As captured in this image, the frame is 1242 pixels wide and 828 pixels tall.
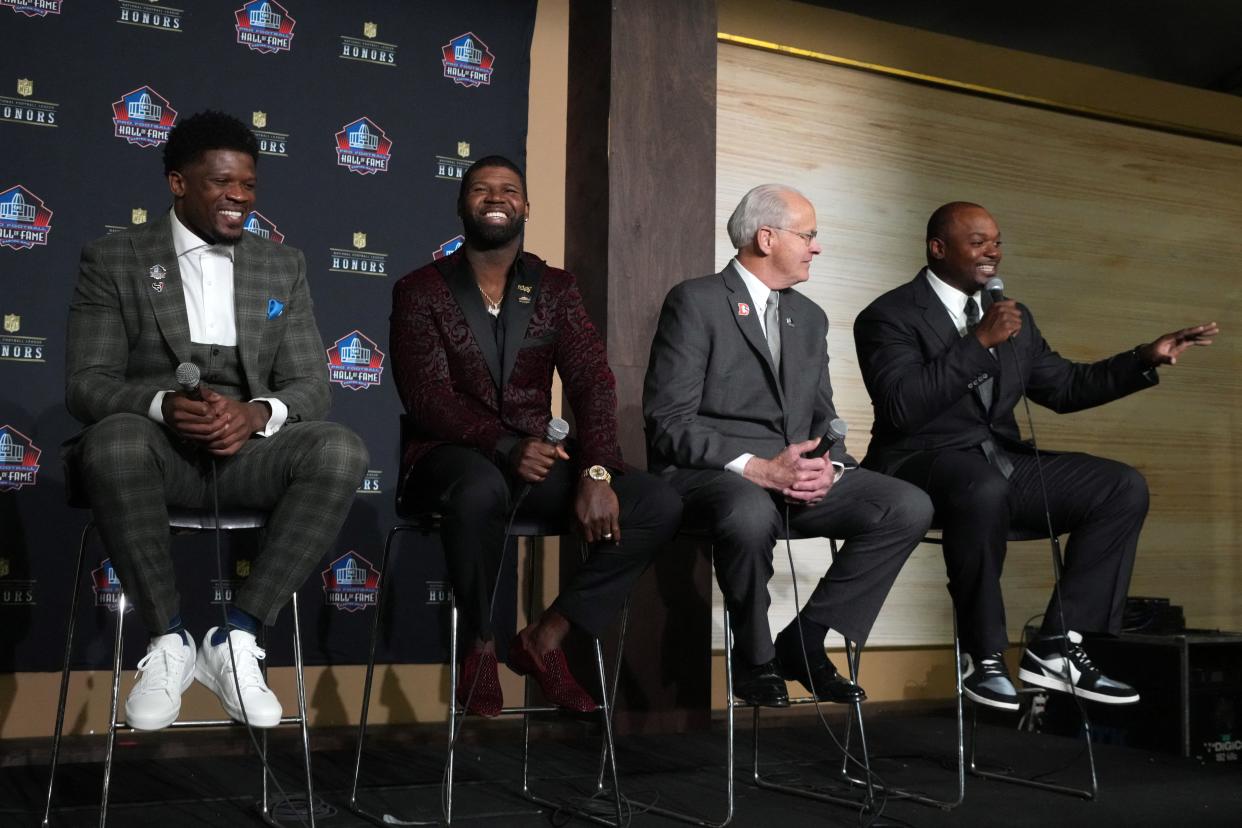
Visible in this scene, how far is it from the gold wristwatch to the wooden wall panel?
6.07 feet

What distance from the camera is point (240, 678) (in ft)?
7.89

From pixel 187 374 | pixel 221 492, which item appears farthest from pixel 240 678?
pixel 187 374

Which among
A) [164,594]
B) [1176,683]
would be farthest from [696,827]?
[1176,683]

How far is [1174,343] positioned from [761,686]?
4.82 feet

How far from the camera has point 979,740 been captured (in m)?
3.97

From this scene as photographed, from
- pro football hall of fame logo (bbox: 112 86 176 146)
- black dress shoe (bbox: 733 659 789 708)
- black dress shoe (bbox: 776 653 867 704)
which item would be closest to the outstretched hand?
black dress shoe (bbox: 776 653 867 704)

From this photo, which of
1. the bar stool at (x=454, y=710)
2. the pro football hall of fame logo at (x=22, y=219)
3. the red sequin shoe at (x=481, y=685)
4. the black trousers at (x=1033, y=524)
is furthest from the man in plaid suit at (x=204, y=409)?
the black trousers at (x=1033, y=524)

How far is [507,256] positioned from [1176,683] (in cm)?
239

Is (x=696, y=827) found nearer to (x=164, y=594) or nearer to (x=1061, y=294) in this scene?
(x=164, y=594)

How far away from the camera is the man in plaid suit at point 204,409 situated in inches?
94.5

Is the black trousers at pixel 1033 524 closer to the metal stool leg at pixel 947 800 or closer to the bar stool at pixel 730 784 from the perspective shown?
the metal stool leg at pixel 947 800

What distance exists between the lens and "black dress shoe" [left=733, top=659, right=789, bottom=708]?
273cm

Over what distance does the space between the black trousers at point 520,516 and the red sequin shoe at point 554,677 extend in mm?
102

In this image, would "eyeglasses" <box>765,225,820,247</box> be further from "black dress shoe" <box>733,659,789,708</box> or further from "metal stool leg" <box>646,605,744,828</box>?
"black dress shoe" <box>733,659,789,708</box>
